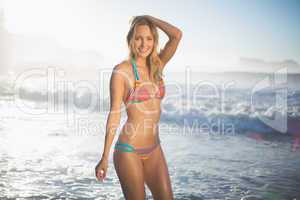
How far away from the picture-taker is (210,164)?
20.3ft

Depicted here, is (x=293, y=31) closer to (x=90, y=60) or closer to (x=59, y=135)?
(x=90, y=60)

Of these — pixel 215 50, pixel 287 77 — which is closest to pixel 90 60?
pixel 215 50

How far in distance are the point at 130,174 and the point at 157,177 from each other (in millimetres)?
196

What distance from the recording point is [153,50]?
2.30 metres

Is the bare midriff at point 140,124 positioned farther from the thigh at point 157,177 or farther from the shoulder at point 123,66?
the shoulder at point 123,66

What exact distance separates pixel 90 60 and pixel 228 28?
6154 millimetres

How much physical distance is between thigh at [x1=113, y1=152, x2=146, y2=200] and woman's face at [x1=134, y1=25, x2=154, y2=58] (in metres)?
0.58

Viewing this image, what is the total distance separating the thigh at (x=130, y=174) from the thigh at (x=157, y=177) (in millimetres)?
107

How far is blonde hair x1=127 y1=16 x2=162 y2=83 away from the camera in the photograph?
7.24ft

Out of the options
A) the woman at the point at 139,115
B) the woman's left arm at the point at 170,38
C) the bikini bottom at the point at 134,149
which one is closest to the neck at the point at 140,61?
the woman at the point at 139,115

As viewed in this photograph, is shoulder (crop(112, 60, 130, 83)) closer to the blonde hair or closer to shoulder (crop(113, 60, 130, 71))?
shoulder (crop(113, 60, 130, 71))

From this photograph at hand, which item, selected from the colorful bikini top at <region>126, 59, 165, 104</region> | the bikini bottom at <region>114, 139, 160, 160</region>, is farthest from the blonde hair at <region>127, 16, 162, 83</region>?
the bikini bottom at <region>114, 139, 160, 160</region>

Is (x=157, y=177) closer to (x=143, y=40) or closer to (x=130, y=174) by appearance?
(x=130, y=174)

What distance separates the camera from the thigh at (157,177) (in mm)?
2238
